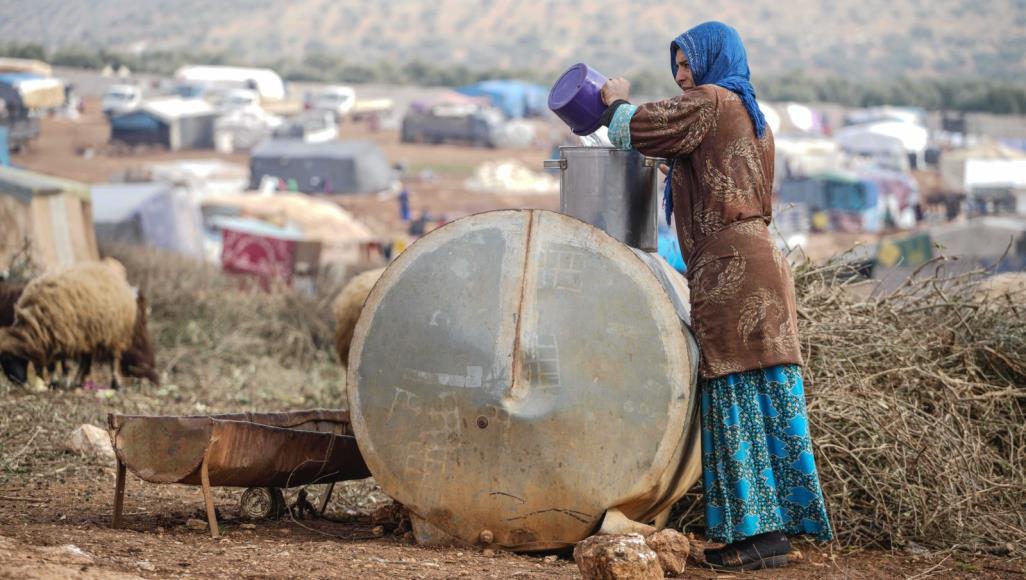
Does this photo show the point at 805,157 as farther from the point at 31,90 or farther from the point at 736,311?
the point at 736,311

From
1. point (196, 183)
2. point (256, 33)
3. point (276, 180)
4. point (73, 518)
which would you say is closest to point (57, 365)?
point (73, 518)

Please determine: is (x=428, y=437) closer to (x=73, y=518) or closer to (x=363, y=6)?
(x=73, y=518)

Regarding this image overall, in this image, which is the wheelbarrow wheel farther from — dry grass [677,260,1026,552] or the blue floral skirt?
the blue floral skirt

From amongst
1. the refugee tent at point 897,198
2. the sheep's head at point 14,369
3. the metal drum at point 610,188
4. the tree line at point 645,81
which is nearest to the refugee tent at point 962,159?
the refugee tent at point 897,198

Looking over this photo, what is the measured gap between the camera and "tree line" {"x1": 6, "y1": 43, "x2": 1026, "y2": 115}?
60.0 metres

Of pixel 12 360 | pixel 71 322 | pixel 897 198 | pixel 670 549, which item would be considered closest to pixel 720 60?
pixel 670 549

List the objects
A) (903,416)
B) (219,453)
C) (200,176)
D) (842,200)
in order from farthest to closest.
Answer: (842,200) < (200,176) < (903,416) < (219,453)

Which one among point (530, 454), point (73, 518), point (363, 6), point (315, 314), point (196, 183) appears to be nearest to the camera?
point (530, 454)

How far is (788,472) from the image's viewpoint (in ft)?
13.7

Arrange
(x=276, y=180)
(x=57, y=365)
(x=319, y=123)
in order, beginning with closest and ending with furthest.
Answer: (x=57, y=365) < (x=276, y=180) < (x=319, y=123)

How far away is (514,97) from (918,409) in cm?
4858

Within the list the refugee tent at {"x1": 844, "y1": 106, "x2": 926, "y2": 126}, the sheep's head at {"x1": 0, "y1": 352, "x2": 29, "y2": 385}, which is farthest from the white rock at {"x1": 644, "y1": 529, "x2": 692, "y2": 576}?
the refugee tent at {"x1": 844, "y1": 106, "x2": 926, "y2": 126}

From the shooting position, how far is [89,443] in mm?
6020

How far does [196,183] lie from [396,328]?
26.5 m
